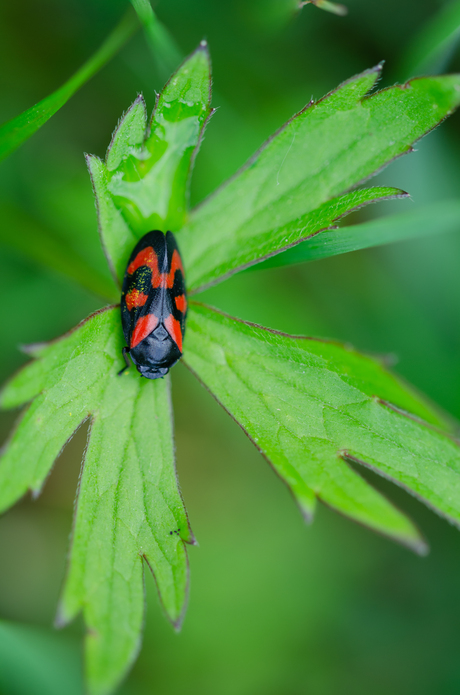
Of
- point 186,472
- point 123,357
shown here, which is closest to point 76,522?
point 123,357

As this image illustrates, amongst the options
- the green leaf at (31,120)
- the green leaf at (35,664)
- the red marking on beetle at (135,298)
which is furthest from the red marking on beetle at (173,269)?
the green leaf at (35,664)

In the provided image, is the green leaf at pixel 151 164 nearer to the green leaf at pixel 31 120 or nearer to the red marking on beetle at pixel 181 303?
the red marking on beetle at pixel 181 303

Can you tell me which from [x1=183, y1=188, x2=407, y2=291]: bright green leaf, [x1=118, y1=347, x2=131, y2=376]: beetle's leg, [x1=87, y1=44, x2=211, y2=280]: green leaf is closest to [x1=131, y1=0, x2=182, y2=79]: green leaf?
[x1=87, y1=44, x2=211, y2=280]: green leaf

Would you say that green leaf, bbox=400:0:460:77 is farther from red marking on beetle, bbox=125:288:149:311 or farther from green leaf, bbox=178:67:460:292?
red marking on beetle, bbox=125:288:149:311

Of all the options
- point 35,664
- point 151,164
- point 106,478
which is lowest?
point 35,664

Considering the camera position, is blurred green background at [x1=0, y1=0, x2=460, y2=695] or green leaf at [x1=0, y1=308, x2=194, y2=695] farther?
blurred green background at [x1=0, y1=0, x2=460, y2=695]

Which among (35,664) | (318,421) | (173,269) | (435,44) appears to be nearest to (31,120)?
(173,269)

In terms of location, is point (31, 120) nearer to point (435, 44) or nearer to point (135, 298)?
point (135, 298)
